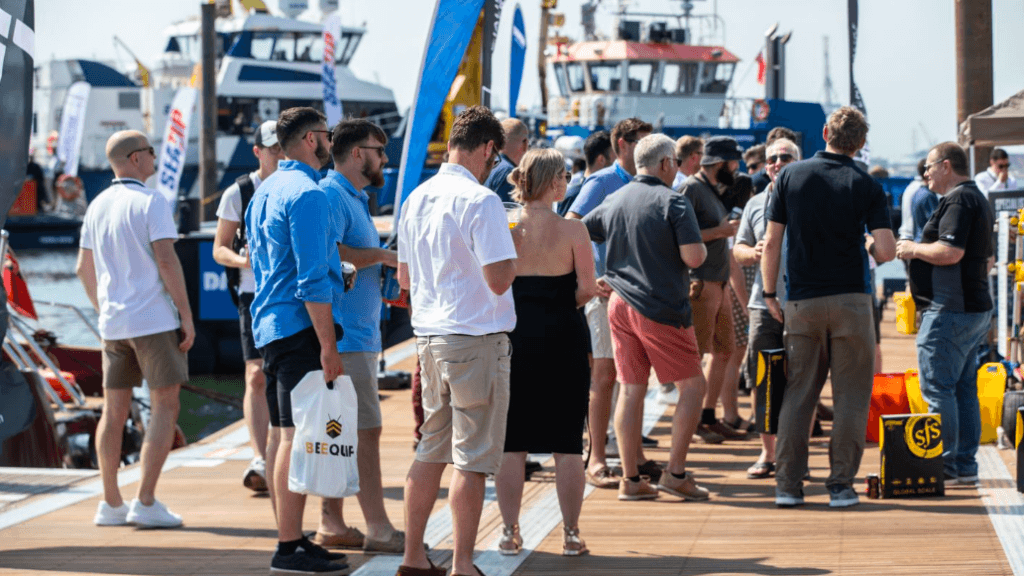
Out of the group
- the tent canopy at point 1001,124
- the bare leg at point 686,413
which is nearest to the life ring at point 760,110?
the tent canopy at point 1001,124

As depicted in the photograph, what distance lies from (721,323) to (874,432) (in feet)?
3.53

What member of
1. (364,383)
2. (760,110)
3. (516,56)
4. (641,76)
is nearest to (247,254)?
(364,383)

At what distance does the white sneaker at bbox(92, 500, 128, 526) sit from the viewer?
5.86m

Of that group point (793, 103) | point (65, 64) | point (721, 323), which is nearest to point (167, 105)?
point (65, 64)

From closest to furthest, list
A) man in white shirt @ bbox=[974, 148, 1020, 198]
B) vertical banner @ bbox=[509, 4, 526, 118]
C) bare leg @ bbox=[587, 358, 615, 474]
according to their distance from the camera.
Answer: bare leg @ bbox=[587, 358, 615, 474] → vertical banner @ bbox=[509, 4, 526, 118] → man in white shirt @ bbox=[974, 148, 1020, 198]

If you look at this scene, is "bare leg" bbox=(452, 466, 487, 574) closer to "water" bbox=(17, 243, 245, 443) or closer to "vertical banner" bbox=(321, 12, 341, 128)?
"water" bbox=(17, 243, 245, 443)

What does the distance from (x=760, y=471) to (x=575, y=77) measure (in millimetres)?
29653

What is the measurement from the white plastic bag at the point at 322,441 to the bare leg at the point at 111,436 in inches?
57.0

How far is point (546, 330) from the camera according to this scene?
5027 mm

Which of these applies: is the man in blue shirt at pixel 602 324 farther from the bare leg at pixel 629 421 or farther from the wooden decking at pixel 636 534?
the bare leg at pixel 629 421

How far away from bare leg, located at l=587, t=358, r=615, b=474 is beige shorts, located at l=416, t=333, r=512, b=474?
2.07 meters

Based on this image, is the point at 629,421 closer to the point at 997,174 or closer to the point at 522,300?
the point at 522,300

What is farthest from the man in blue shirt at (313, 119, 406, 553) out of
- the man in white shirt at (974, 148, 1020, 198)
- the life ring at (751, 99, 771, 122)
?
the life ring at (751, 99, 771, 122)

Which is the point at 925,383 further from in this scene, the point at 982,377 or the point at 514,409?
the point at 514,409
